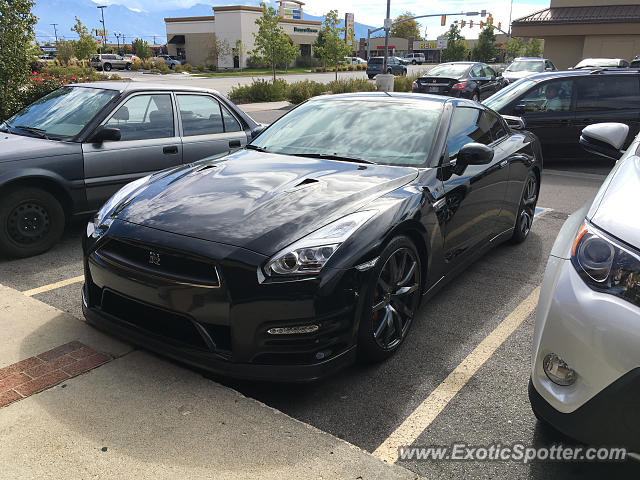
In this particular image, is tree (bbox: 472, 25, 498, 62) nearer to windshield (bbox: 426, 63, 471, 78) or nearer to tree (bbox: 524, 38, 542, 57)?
tree (bbox: 524, 38, 542, 57)

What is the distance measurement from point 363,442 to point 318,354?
0.47m

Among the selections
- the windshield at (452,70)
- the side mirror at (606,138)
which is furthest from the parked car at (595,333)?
the windshield at (452,70)

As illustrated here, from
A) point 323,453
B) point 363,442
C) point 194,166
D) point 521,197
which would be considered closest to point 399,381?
point 363,442

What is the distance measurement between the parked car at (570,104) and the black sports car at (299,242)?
243 inches

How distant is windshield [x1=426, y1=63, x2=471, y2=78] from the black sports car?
49.7 feet

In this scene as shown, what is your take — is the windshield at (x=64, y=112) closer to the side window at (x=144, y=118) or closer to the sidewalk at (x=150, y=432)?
the side window at (x=144, y=118)

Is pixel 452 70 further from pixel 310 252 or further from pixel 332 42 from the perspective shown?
pixel 310 252

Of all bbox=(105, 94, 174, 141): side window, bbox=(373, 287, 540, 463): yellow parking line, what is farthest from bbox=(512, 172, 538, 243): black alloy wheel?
bbox=(105, 94, 174, 141): side window

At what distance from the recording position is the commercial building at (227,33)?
6438 centimetres

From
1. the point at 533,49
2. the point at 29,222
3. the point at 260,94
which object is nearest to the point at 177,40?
the point at 533,49

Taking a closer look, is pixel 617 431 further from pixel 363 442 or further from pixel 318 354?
pixel 318 354

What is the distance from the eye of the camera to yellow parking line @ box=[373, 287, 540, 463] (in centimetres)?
266

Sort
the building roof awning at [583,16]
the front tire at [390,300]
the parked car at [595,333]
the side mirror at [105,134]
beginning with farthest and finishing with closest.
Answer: the building roof awning at [583,16]
the side mirror at [105,134]
the front tire at [390,300]
the parked car at [595,333]

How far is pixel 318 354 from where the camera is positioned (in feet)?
9.23
